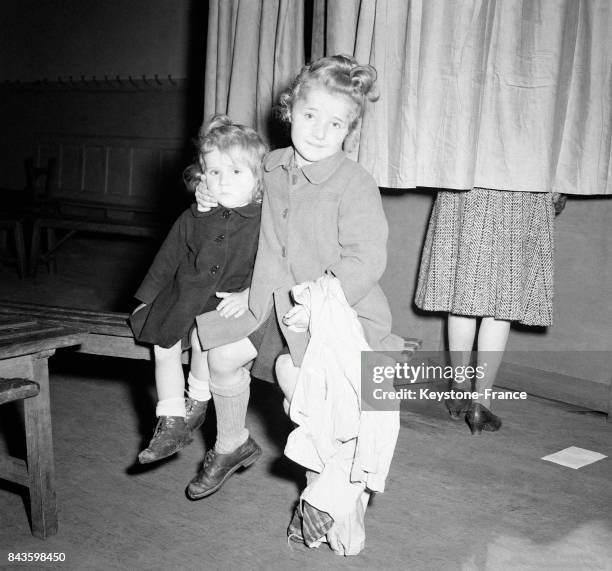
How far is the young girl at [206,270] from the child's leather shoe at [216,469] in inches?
4.1

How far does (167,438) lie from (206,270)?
0.53m

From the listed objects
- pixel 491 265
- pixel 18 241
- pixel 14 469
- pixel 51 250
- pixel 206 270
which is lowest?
pixel 51 250

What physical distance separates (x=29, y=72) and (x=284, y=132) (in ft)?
24.3

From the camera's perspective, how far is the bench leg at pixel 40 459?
2055 millimetres

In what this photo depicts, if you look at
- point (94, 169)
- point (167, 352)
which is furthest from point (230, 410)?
point (94, 169)

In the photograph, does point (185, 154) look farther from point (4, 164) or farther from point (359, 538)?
point (359, 538)

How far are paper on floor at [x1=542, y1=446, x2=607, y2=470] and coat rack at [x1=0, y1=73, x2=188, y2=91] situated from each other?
6137 mm

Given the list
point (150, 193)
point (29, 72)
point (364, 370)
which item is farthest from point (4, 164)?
point (364, 370)

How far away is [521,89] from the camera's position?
2842 millimetres

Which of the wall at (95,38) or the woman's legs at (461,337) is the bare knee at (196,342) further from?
the wall at (95,38)

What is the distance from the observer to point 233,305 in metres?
2.12

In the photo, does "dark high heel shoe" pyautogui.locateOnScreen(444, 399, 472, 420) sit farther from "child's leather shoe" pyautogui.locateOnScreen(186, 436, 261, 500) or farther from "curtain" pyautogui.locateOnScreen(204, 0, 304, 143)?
"curtain" pyautogui.locateOnScreen(204, 0, 304, 143)

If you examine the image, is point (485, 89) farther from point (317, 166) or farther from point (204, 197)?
point (204, 197)

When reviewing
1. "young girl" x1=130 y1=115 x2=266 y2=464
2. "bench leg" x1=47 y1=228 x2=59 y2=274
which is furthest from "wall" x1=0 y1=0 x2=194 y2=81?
"young girl" x1=130 y1=115 x2=266 y2=464
